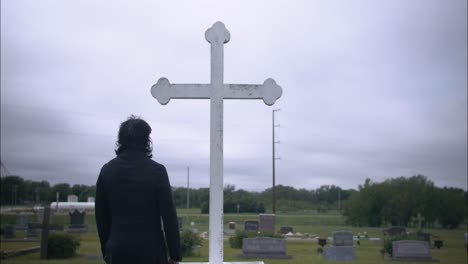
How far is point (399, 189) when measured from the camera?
190 feet

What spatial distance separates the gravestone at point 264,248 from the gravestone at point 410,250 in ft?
12.8

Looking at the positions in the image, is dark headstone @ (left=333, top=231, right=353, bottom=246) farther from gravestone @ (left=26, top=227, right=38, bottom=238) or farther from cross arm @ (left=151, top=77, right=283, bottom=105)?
gravestone @ (left=26, top=227, right=38, bottom=238)

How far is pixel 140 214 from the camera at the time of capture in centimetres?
355

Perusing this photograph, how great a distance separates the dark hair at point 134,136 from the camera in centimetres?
381

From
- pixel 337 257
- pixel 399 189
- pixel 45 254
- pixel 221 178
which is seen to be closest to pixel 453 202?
pixel 399 189

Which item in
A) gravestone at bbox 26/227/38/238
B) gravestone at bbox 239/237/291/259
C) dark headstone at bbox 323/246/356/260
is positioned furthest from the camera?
gravestone at bbox 26/227/38/238

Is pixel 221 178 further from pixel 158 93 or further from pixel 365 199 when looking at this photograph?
pixel 365 199

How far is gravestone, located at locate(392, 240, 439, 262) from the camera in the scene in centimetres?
1783

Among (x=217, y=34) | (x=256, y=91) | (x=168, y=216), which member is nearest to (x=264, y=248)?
(x=256, y=91)

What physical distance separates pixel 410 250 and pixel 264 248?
5.27 m

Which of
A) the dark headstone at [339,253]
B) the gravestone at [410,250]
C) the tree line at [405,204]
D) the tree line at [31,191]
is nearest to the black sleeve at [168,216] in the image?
the dark headstone at [339,253]

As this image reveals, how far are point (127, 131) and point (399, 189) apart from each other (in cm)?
5794

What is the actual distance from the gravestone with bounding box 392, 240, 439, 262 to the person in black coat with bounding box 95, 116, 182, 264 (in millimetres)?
15923

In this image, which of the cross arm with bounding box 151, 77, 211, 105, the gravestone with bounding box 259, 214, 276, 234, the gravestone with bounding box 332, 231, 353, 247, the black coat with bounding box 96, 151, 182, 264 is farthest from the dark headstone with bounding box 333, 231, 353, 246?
the black coat with bounding box 96, 151, 182, 264
